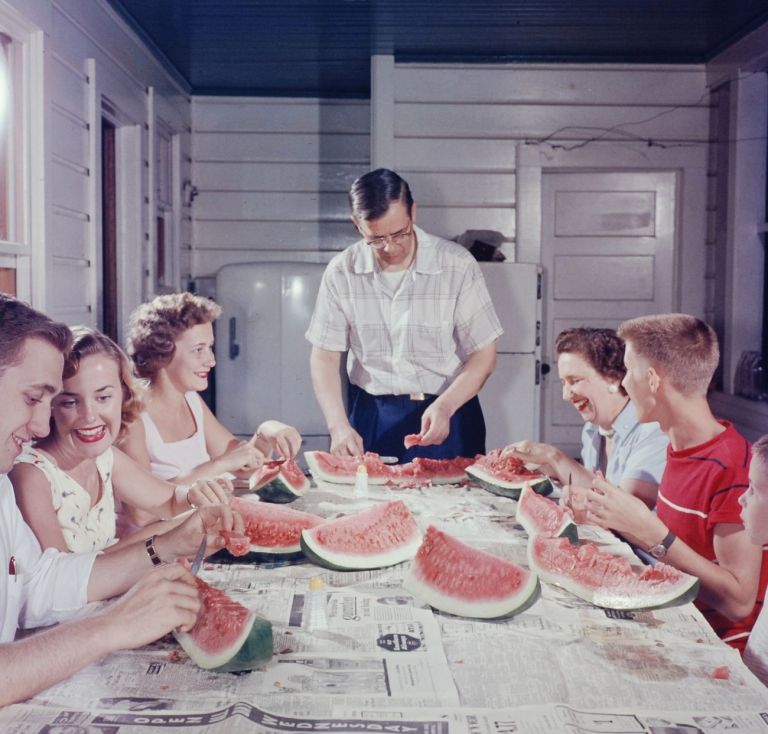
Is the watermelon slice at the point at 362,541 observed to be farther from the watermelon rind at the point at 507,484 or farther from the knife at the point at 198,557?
the watermelon rind at the point at 507,484

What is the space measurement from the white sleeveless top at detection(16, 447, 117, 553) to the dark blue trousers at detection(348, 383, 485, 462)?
1.77 meters

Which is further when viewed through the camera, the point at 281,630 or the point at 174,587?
the point at 281,630

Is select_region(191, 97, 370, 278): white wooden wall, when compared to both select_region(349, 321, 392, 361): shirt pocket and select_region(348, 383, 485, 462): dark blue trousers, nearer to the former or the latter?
select_region(349, 321, 392, 361): shirt pocket

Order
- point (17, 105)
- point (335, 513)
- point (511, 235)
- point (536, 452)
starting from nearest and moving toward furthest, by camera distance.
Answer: point (335, 513) → point (536, 452) → point (17, 105) → point (511, 235)

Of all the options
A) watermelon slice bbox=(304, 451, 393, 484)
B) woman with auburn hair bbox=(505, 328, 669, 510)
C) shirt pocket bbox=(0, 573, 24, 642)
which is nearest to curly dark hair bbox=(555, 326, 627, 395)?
woman with auburn hair bbox=(505, 328, 669, 510)

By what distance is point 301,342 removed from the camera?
23.5 ft

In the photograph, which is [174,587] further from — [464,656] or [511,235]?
[511,235]

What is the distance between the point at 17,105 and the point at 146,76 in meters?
2.41

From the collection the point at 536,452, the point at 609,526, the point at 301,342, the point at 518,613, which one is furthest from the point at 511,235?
the point at 518,613

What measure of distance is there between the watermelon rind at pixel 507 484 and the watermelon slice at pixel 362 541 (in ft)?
2.33

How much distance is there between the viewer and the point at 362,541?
2.46 metres

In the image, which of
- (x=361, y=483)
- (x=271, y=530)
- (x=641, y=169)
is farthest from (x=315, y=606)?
(x=641, y=169)

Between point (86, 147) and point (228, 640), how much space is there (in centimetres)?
402

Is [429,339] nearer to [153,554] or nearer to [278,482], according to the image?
[278,482]
